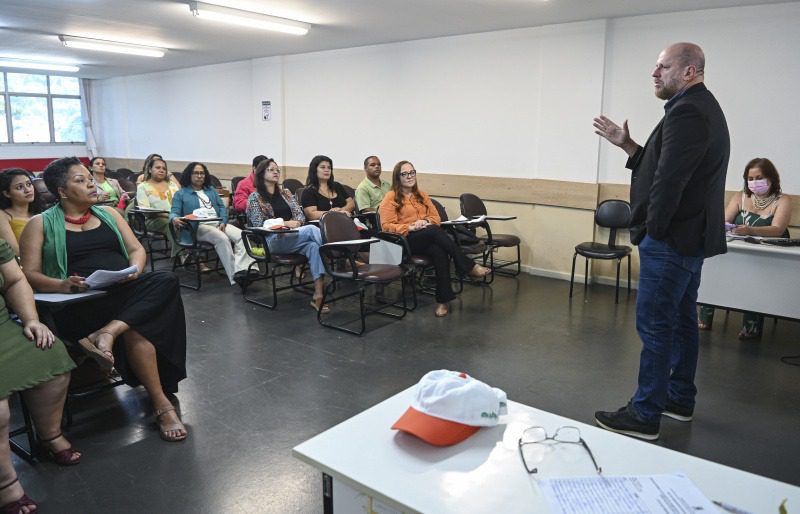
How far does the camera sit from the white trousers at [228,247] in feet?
18.6

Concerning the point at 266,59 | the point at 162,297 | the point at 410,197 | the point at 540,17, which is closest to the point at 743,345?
the point at 410,197

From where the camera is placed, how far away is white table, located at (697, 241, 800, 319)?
372 cm

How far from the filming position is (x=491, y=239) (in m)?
5.97

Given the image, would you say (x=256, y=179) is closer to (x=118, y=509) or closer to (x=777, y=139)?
(x=118, y=509)

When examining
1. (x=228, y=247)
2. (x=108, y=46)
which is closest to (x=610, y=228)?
(x=228, y=247)

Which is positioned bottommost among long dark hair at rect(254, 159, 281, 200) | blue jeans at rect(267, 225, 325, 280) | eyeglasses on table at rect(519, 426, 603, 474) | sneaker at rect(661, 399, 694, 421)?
sneaker at rect(661, 399, 694, 421)

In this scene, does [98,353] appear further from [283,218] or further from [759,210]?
[759,210]

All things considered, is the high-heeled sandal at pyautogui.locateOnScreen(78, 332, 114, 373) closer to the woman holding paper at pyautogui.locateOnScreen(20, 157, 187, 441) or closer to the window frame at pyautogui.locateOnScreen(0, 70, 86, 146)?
the woman holding paper at pyautogui.locateOnScreen(20, 157, 187, 441)

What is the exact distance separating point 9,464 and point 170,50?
7254 mm

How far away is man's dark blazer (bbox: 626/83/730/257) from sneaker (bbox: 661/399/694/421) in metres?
0.90

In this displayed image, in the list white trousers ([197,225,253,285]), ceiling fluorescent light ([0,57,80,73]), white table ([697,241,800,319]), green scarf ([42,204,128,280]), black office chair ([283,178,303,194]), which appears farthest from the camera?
ceiling fluorescent light ([0,57,80,73])

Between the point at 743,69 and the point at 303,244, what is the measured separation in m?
4.24

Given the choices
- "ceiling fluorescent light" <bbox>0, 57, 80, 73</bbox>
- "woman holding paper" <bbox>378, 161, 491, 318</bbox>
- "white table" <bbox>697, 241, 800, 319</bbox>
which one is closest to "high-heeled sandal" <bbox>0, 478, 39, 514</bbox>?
"woman holding paper" <bbox>378, 161, 491, 318</bbox>

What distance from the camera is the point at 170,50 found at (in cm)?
816
